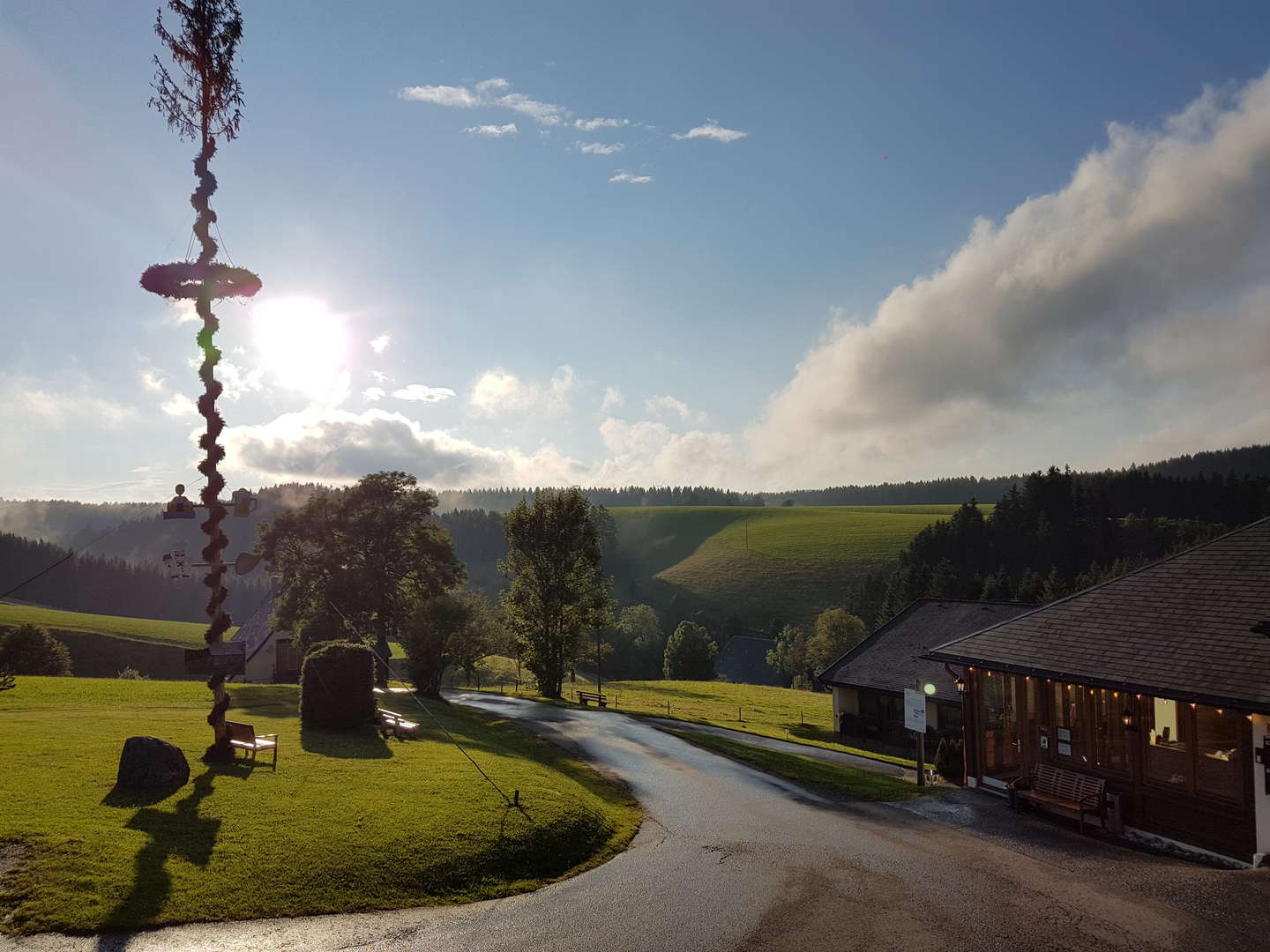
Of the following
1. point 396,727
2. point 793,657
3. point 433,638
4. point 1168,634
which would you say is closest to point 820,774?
point 1168,634

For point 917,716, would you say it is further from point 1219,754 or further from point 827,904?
point 827,904

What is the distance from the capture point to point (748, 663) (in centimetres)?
10262

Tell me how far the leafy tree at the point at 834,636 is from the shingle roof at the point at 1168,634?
54201 mm

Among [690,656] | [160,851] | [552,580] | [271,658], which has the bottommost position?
[690,656]

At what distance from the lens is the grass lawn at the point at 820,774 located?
69.3ft

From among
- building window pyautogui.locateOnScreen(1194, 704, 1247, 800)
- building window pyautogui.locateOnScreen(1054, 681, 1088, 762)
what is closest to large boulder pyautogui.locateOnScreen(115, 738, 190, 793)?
building window pyautogui.locateOnScreen(1054, 681, 1088, 762)

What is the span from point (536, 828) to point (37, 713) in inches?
888

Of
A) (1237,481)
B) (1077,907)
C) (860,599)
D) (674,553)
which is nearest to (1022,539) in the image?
(860,599)

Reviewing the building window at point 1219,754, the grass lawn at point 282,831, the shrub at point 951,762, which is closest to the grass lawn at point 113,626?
the grass lawn at point 282,831

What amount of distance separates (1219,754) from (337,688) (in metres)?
26.9

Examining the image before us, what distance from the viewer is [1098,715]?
61.4 feet

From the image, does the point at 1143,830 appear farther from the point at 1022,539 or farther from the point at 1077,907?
the point at 1022,539

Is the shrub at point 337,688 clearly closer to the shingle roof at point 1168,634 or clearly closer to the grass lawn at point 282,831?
the grass lawn at point 282,831

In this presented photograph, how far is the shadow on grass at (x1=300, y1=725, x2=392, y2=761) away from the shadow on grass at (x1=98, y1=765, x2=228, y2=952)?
4917 mm
